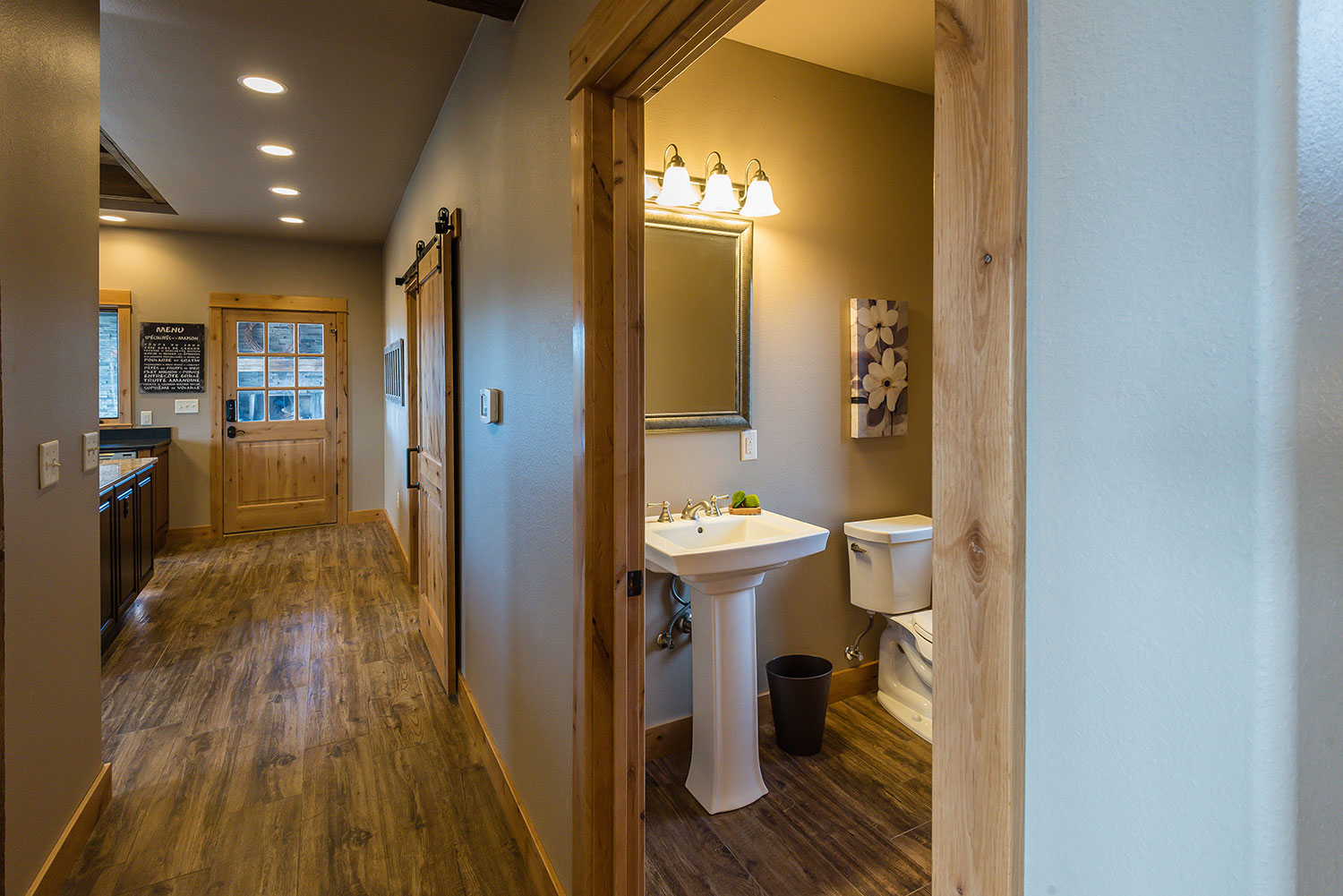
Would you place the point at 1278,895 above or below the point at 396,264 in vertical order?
below

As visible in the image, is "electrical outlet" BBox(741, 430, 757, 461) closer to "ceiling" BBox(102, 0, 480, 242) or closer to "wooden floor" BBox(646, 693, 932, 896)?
"wooden floor" BBox(646, 693, 932, 896)

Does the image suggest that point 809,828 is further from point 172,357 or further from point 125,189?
point 172,357

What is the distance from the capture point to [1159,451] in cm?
46

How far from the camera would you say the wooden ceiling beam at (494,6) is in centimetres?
199

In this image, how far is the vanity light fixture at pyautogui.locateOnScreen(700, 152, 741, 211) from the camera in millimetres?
2545

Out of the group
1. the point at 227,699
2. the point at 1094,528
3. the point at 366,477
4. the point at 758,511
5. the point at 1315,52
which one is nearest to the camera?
the point at 1315,52

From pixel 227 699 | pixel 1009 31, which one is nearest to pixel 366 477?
pixel 227 699

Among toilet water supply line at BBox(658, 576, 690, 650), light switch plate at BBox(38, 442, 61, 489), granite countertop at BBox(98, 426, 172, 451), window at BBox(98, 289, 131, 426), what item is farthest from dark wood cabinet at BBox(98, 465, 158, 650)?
toilet water supply line at BBox(658, 576, 690, 650)

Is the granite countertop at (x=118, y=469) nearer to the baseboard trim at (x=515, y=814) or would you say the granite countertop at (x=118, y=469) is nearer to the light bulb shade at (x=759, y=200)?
the baseboard trim at (x=515, y=814)

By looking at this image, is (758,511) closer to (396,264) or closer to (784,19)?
(784,19)

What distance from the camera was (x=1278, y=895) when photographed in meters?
0.40

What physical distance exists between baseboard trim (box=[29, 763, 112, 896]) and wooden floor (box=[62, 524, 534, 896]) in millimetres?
41

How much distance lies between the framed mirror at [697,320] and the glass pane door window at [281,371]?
16.7 feet

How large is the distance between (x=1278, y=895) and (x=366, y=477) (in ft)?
23.7
